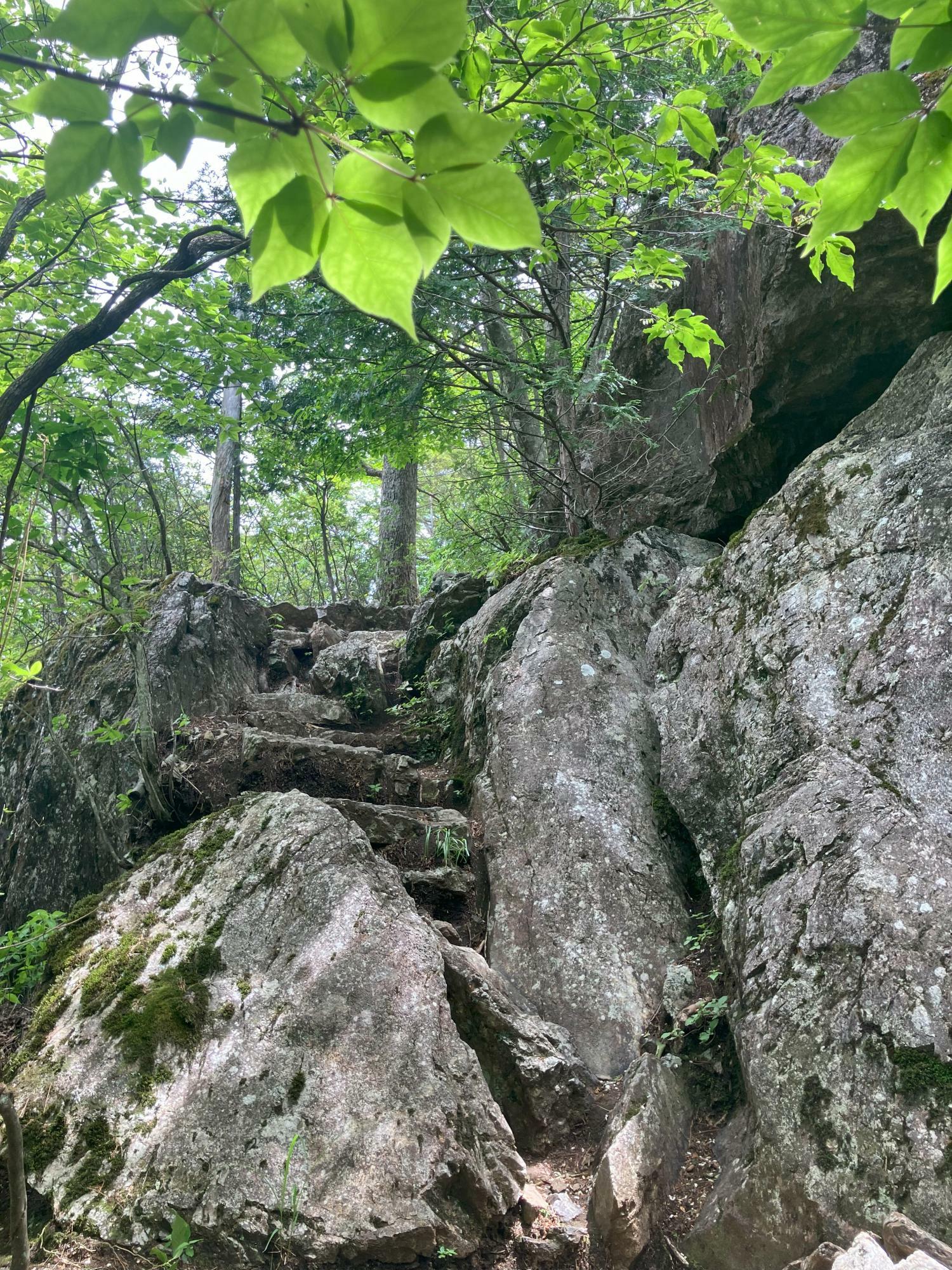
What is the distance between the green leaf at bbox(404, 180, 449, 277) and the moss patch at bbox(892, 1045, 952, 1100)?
330 centimetres

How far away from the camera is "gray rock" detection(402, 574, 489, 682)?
27.1 feet

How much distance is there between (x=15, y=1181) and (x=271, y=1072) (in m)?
2.05

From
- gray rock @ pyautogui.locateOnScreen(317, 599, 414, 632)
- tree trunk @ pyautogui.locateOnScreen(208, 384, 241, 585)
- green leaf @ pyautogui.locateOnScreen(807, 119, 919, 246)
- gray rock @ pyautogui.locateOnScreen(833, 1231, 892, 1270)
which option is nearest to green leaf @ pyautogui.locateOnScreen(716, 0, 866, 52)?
green leaf @ pyautogui.locateOnScreen(807, 119, 919, 246)

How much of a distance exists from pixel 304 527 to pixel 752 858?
1333 centimetres

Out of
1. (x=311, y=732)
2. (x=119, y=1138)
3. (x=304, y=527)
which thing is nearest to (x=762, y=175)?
(x=119, y=1138)

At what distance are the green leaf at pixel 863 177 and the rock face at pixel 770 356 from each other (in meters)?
4.30

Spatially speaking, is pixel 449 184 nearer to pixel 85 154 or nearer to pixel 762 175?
pixel 85 154

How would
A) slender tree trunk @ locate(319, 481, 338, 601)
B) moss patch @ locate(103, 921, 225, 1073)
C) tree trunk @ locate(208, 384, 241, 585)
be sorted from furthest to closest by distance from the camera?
slender tree trunk @ locate(319, 481, 338, 601)
tree trunk @ locate(208, 384, 241, 585)
moss patch @ locate(103, 921, 225, 1073)

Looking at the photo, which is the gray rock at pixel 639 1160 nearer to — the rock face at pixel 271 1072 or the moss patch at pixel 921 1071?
the rock face at pixel 271 1072

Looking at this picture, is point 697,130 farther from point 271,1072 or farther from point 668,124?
point 271,1072

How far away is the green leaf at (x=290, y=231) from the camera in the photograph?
799mm

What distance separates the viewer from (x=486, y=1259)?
3.07 m

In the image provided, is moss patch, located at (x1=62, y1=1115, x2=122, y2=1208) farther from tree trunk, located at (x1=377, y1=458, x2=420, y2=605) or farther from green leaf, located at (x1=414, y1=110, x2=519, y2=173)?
tree trunk, located at (x1=377, y1=458, x2=420, y2=605)

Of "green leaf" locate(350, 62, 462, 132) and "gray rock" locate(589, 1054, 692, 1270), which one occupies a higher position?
"green leaf" locate(350, 62, 462, 132)
